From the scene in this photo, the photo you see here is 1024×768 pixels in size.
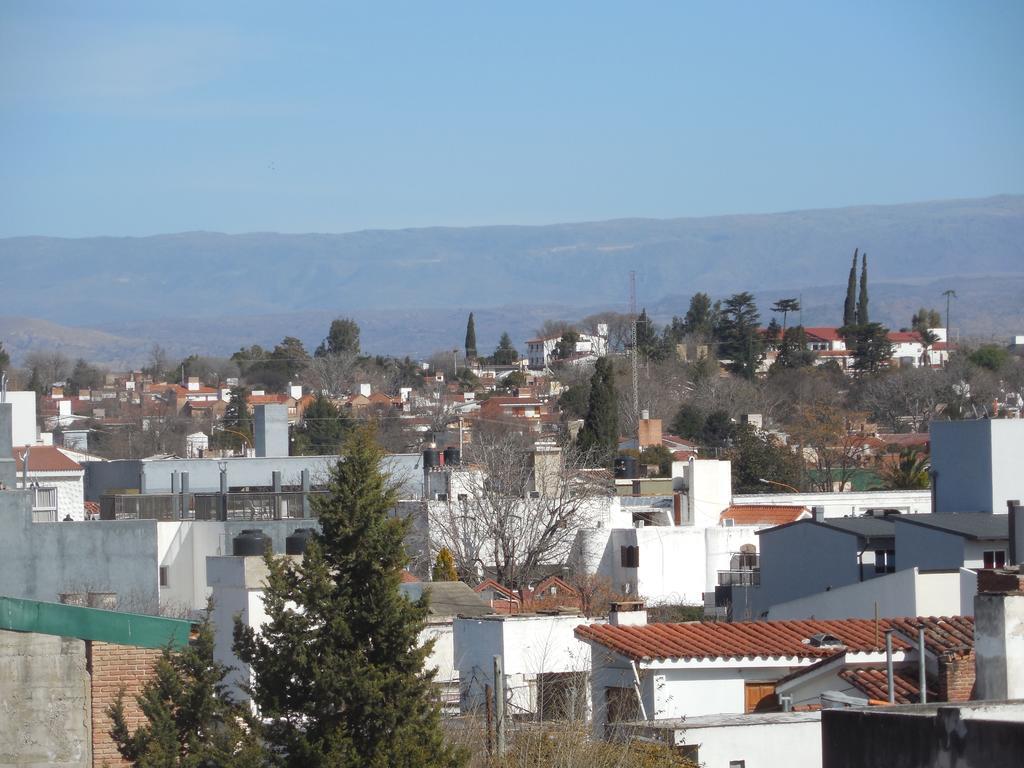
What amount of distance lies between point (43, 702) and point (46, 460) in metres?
42.7

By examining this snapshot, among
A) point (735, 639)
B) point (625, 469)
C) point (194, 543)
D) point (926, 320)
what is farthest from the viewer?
point (926, 320)

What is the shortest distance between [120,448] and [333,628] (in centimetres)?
8439

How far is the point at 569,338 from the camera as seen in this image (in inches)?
6693

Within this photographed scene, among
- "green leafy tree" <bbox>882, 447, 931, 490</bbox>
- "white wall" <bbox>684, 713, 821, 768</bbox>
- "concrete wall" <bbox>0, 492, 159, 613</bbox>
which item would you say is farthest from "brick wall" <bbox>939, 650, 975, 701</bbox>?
"green leafy tree" <bbox>882, 447, 931, 490</bbox>

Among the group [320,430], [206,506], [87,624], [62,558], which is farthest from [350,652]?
[320,430]

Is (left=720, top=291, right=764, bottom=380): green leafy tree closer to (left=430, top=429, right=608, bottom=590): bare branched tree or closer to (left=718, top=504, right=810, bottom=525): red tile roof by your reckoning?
(left=718, top=504, right=810, bottom=525): red tile roof

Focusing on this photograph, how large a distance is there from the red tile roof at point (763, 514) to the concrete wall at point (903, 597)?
2540cm

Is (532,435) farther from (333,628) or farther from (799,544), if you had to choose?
(333,628)

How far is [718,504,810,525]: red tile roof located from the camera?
176 feet

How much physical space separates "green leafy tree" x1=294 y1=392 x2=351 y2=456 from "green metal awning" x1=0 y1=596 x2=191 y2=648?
66.3m

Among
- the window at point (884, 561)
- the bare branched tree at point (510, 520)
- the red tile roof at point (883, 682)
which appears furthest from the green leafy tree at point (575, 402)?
the red tile roof at point (883, 682)

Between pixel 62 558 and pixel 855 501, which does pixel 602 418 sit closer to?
pixel 855 501

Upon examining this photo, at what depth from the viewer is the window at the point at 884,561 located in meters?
33.9

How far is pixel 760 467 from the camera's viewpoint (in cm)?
7462
